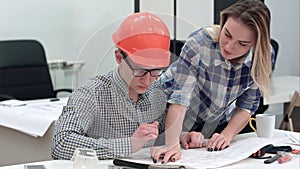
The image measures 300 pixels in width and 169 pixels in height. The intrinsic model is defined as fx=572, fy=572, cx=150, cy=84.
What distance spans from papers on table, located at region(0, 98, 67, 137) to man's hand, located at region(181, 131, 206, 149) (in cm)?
88

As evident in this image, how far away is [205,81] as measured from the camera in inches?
70.6

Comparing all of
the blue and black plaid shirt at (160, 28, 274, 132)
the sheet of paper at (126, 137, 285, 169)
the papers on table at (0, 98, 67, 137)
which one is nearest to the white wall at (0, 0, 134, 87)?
the papers on table at (0, 98, 67, 137)

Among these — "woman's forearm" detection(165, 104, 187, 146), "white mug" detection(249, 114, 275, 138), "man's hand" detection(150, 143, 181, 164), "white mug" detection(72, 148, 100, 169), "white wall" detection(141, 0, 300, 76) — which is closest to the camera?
A: "white mug" detection(72, 148, 100, 169)

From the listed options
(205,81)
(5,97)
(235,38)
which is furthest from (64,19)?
(235,38)

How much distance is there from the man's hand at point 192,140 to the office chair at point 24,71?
216 cm

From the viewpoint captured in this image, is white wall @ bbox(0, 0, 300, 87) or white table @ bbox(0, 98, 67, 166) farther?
white wall @ bbox(0, 0, 300, 87)

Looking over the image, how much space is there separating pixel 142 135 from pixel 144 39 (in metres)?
0.27

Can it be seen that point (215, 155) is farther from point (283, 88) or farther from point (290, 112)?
point (283, 88)

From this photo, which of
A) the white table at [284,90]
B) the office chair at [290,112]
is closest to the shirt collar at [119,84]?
the white table at [284,90]

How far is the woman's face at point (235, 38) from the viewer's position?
1.64 m

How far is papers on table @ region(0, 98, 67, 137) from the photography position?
2.51 meters

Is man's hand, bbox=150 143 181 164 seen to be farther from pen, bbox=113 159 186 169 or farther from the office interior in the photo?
the office interior

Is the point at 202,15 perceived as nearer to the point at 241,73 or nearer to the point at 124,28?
the point at 241,73

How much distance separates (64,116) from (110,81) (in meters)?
0.17
